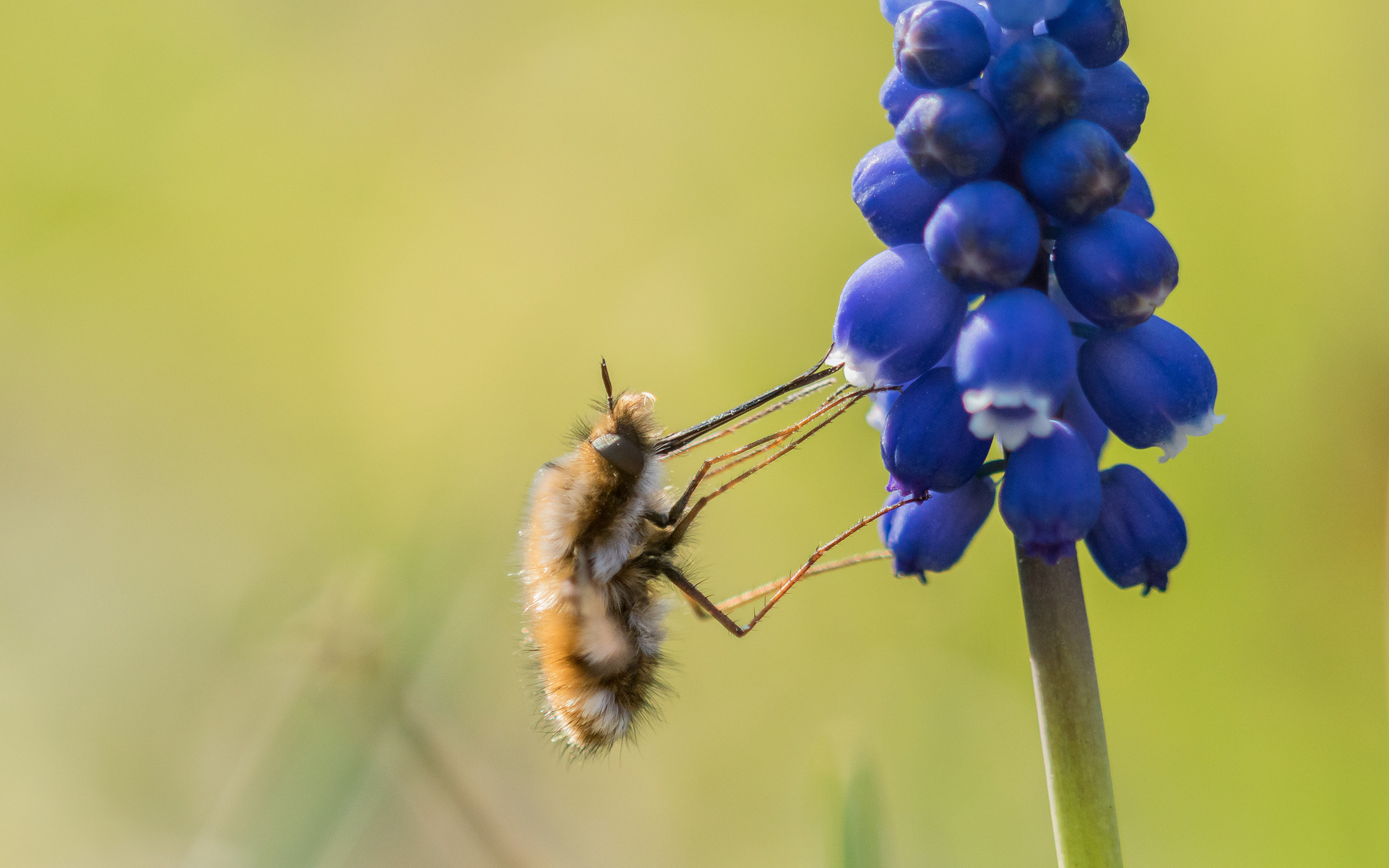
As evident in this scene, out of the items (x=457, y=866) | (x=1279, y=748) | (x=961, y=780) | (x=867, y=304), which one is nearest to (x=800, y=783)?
(x=961, y=780)

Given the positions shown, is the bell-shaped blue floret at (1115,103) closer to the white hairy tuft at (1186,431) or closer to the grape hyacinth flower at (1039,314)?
the grape hyacinth flower at (1039,314)

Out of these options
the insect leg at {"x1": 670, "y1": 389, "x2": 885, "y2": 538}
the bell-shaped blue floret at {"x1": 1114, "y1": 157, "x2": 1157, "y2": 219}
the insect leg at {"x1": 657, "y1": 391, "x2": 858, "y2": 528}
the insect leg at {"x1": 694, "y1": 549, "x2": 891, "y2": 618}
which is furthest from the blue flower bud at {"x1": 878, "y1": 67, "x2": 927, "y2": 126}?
the insect leg at {"x1": 694, "y1": 549, "x2": 891, "y2": 618}

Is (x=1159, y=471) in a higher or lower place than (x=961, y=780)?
higher

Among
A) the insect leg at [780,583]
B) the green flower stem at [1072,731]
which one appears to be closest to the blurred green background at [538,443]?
the insect leg at [780,583]

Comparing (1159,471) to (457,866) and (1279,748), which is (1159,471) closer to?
(1279,748)

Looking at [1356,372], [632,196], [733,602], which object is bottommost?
[1356,372]

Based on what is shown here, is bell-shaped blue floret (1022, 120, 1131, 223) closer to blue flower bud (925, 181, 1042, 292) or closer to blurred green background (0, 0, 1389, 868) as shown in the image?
blue flower bud (925, 181, 1042, 292)
